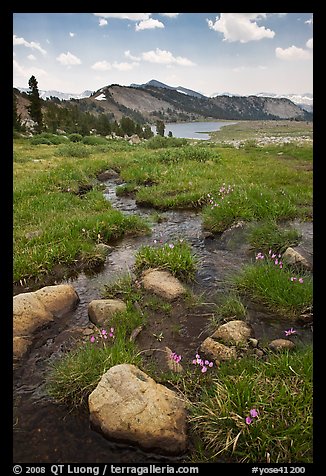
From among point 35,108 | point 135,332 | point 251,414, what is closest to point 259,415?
point 251,414

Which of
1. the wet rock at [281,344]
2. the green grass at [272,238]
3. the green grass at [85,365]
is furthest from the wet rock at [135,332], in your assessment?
the green grass at [272,238]

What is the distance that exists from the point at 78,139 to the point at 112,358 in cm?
4051

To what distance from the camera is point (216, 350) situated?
451 cm

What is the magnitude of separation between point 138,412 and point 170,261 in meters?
3.75

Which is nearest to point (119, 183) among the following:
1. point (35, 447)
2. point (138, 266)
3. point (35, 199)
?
point (35, 199)

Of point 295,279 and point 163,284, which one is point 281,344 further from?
point 163,284

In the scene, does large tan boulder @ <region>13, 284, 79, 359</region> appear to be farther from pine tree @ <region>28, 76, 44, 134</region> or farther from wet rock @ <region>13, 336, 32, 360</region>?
pine tree @ <region>28, 76, 44, 134</region>

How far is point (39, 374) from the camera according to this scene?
435 centimetres

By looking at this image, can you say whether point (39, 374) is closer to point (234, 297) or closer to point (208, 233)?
point (234, 297)

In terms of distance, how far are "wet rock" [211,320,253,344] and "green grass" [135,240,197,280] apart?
6.20ft

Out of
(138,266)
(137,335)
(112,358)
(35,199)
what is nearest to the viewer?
(112,358)

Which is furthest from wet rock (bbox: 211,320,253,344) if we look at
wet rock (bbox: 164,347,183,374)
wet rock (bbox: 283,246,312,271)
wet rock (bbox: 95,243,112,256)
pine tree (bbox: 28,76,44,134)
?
pine tree (bbox: 28,76,44,134)

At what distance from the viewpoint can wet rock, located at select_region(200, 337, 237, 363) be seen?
437cm
